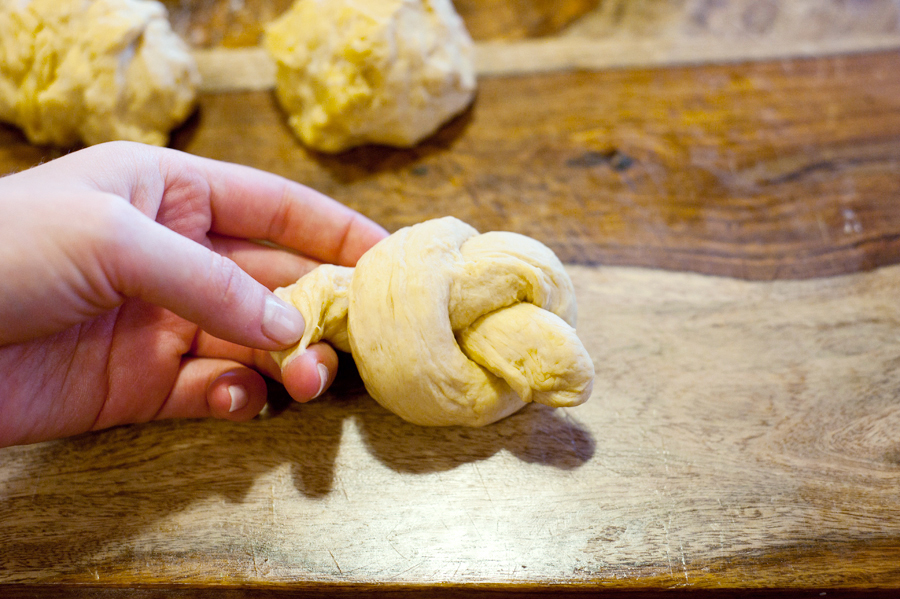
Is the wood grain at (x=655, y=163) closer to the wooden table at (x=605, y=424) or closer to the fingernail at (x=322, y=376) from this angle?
the wooden table at (x=605, y=424)

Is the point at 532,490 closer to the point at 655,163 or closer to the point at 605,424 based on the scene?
the point at 605,424

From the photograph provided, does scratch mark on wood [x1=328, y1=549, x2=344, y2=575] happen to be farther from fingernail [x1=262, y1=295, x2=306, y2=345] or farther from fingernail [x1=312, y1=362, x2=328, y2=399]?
fingernail [x1=262, y1=295, x2=306, y2=345]

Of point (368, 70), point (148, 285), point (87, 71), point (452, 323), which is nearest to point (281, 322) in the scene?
point (148, 285)

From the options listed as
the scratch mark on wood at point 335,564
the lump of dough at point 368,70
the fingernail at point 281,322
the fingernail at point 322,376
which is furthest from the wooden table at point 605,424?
the fingernail at point 281,322

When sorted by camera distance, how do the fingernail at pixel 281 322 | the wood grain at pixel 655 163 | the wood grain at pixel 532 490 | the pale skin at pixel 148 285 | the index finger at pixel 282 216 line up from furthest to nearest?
the wood grain at pixel 655 163, the index finger at pixel 282 216, the wood grain at pixel 532 490, the fingernail at pixel 281 322, the pale skin at pixel 148 285

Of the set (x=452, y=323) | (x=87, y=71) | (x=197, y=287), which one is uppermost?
(x=87, y=71)

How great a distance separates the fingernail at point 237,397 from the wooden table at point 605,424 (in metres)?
0.13

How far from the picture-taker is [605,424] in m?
1.57

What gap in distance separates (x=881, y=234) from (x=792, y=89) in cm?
76

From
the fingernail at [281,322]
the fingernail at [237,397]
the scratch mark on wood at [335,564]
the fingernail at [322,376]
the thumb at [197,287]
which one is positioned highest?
the thumb at [197,287]

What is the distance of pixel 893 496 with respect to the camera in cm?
146

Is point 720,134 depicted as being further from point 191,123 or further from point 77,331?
point 77,331

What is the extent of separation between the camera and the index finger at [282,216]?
158 centimetres

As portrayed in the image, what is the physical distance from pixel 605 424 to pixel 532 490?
0.99 feet
